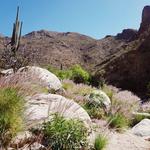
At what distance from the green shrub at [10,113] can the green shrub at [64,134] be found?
66 cm

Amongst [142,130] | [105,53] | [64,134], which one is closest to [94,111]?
[142,130]

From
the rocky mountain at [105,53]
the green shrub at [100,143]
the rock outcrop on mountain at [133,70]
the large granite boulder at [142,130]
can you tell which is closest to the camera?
the green shrub at [100,143]

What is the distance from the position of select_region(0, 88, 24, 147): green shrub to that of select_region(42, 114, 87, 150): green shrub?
2.16 feet

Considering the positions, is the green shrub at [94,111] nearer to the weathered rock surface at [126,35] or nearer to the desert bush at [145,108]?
the desert bush at [145,108]

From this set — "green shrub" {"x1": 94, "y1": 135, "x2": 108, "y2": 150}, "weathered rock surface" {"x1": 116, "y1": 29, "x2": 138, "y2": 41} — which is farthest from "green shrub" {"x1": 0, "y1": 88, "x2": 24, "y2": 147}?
"weathered rock surface" {"x1": 116, "y1": 29, "x2": 138, "y2": 41}

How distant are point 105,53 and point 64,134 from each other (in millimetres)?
61372

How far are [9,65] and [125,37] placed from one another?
65.0m

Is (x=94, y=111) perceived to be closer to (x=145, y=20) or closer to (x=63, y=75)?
(x=63, y=75)

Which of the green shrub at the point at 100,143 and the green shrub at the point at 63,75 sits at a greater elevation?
the green shrub at the point at 63,75

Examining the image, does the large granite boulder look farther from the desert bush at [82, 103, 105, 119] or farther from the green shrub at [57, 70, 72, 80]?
the green shrub at [57, 70, 72, 80]

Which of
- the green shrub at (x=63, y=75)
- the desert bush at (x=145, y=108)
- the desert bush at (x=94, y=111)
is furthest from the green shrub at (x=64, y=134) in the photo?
the green shrub at (x=63, y=75)

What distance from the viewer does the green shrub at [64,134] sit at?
21.1ft

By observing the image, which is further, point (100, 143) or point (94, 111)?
point (94, 111)

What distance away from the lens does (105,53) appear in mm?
67438
